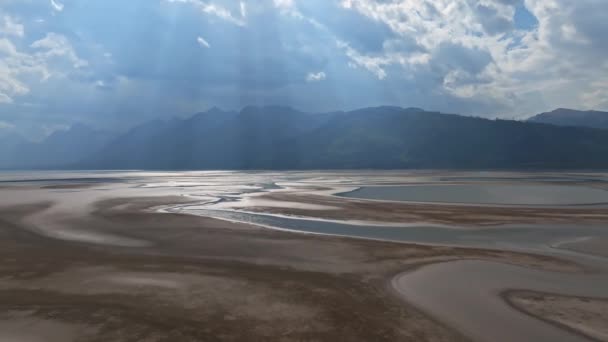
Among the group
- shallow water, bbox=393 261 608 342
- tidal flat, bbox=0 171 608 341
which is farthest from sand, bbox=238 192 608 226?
shallow water, bbox=393 261 608 342

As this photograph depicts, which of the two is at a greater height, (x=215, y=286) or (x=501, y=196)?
(x=215, y=286)

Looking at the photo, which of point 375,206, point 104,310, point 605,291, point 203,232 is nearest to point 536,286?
point 605,291

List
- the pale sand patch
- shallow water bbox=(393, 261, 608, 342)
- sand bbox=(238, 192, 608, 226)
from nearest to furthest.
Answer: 1. shallow water bbox=(393, 261, 608, 342)
2. the pale sand patch
3. sand bbox=(238, 192, 608, 226)

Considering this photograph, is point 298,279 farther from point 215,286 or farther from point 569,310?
point 569,310

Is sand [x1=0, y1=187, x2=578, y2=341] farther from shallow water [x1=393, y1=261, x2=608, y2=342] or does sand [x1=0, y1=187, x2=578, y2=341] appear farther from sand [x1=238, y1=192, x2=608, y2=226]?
sand [x1=238, y1=192, x2=608, y2=226]

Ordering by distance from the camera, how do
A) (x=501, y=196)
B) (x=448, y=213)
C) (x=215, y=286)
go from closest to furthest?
(x=215, y=286) < (x=448, y=213) < (x=501, y=196)

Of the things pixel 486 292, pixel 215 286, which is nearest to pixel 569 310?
pixel 486 292

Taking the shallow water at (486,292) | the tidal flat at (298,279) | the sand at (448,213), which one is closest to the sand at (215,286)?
the tidal flat at (298,279)
